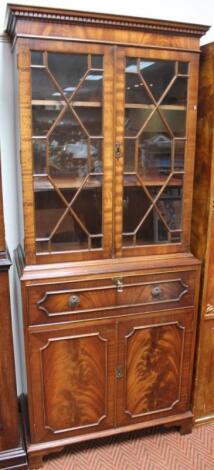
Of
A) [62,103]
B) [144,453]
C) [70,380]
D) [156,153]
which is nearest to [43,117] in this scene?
[62,103]

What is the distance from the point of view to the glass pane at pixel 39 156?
1482 millimetres

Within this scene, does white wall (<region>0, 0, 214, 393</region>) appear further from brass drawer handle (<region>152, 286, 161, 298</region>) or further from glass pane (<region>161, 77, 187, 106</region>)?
brass drawer handle (<region>152, 286, 161, 298</region>)

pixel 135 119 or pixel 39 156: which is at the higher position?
pixel 135 119

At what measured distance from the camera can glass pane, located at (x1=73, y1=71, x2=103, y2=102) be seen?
1.48 metres

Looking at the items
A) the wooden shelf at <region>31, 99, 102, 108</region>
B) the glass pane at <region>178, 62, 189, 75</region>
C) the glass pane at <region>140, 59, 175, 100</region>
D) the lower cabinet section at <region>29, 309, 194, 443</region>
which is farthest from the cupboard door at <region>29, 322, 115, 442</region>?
the glass pane at <region>178, 62, 189, 75</region>

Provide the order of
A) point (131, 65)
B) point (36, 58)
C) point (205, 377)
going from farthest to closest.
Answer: point (205, 377) → point (131, 65) → point (36, 58)

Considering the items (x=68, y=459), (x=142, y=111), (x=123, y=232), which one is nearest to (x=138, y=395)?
(x=68, y=459)

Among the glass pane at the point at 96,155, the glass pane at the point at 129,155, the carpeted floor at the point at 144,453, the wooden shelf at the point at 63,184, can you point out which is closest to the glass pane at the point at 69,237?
the wooden shelf at the point at 63,184

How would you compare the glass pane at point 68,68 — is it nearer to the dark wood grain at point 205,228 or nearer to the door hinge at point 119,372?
the dark wood grain at point 205,228

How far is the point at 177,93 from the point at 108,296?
935mm

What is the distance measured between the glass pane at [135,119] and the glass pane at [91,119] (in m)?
0.12

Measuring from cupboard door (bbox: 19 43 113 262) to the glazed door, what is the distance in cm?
6

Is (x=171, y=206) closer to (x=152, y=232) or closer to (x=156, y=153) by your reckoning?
(x=152, y=232)

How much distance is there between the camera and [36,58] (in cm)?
140
